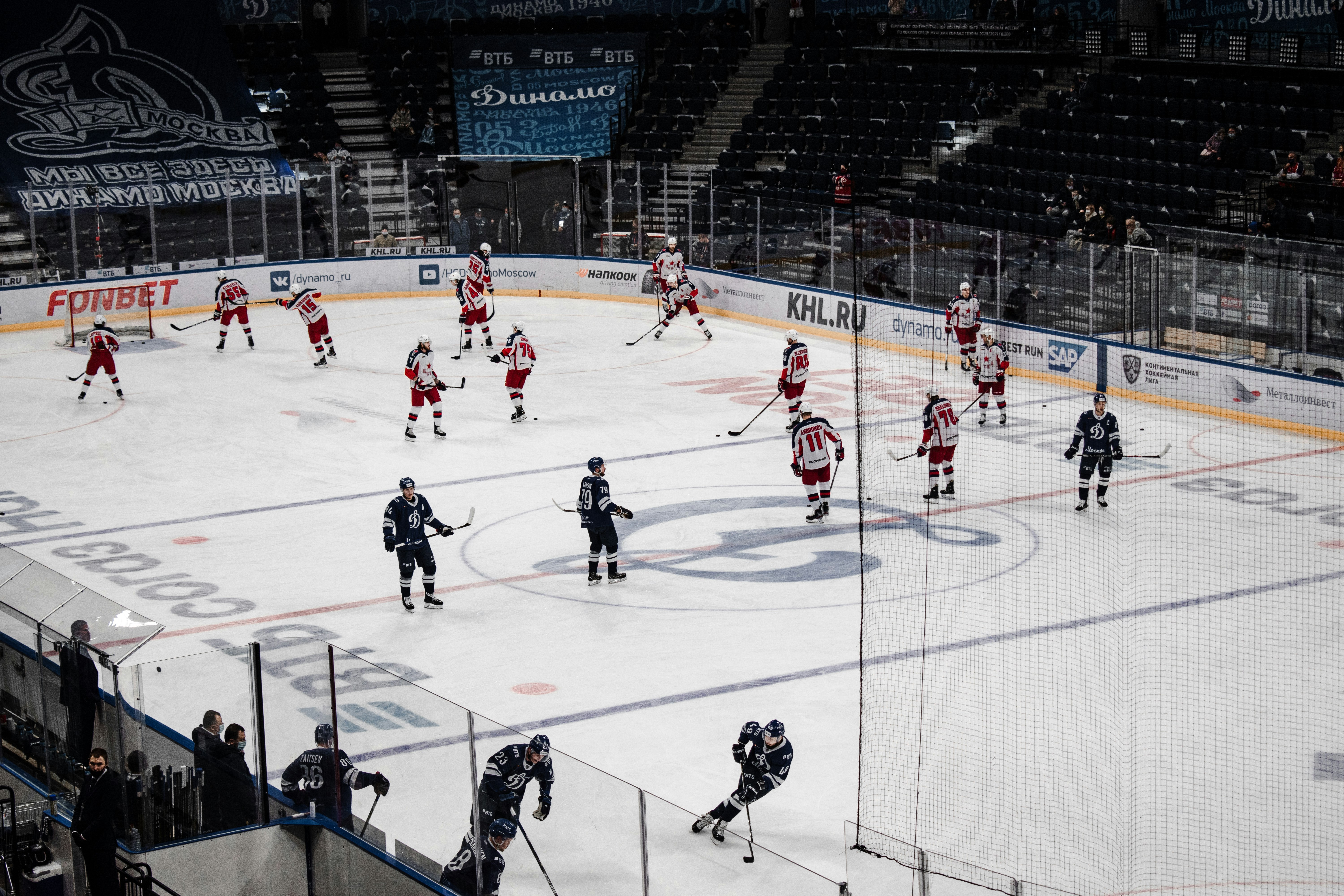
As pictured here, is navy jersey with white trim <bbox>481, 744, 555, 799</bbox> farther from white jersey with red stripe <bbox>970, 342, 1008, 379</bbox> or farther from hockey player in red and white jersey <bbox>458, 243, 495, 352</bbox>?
hockey player in red and white jersey <bbox>458, 243, 495, 352</bbox>

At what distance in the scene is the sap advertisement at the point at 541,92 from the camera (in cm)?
3653

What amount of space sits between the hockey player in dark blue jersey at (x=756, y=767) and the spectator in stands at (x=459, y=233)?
2309cm

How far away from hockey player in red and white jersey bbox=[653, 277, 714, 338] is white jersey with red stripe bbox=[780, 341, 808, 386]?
5.88 meters

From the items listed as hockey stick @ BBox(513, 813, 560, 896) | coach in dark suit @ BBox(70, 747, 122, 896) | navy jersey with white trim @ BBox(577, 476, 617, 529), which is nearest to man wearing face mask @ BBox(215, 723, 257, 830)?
coach in dark suit @ BBox(70, 747, 122, 896)

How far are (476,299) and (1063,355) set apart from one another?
9076 mm

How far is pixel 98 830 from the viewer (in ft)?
29.3

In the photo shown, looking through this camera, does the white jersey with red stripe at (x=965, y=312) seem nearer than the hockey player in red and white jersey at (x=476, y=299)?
Yes

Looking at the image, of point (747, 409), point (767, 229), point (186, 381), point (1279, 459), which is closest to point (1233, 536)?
point (1279, 459)

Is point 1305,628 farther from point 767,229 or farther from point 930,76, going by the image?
point 930,76

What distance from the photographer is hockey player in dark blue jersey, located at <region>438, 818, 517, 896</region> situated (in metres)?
8.12

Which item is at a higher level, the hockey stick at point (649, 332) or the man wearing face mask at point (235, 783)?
the hockey stick at point (649, 332)

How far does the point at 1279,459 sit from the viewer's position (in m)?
18.8

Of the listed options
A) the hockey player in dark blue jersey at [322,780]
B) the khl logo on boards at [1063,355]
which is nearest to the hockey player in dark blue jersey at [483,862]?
the hockey player in dark blue jersey at [322,780]

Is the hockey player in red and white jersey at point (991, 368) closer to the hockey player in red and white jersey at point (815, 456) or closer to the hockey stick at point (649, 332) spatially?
the hockey player in red and white jersey at point (815, 456)
